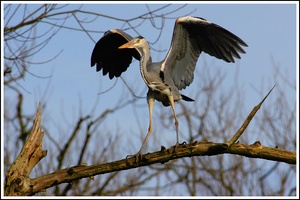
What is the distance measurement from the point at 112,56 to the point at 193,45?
3.62 feet

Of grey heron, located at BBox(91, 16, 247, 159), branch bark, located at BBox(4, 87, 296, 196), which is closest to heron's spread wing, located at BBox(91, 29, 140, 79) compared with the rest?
grey heron, located at BBox(91, 16, 247, 159)

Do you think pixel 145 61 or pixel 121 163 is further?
pixel 145 61

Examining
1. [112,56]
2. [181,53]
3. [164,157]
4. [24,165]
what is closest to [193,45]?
[181,53]

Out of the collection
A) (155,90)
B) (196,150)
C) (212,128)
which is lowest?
(196,150)

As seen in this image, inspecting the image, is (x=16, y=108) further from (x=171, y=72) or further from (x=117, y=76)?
(x=171, y=72)

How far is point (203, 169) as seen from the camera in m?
11.6

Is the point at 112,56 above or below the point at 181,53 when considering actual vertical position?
above

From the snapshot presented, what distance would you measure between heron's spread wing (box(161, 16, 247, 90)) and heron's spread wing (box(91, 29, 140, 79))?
0.74 meters

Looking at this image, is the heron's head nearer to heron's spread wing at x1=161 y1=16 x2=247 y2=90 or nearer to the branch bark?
heron's spread wing at x1=161 y1=16 x2=247 y2=90

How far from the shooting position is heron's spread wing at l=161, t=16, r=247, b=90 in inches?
241

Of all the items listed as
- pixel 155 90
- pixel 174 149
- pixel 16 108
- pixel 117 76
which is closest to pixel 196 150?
pixel 174 149

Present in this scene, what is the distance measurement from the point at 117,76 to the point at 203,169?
4.88m

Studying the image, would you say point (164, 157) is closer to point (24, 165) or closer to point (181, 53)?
point (24, 165)

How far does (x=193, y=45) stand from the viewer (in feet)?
20.8
